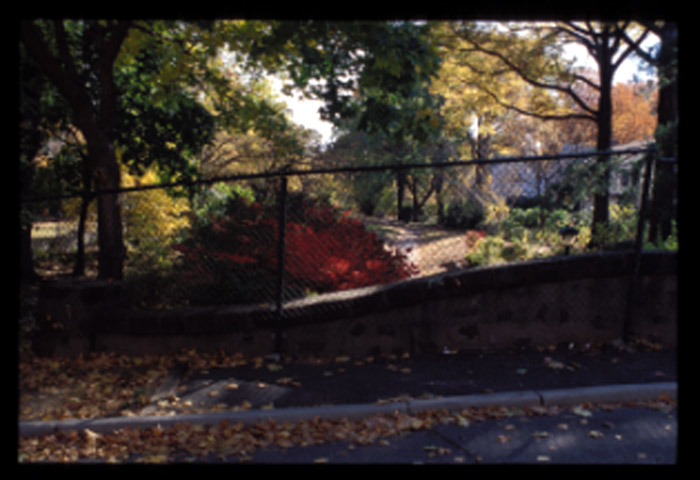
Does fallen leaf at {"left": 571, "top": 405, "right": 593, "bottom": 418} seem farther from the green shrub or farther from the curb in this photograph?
the green shrub

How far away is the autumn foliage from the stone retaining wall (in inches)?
28.0

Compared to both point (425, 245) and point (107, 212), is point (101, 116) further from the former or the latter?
point (425, 245)

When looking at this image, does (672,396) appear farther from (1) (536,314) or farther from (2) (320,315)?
(2) (320,315)

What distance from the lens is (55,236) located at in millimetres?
10984

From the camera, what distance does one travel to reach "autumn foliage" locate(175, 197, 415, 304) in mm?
6461

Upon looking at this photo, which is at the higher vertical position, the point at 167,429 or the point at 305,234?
the point at 305,234

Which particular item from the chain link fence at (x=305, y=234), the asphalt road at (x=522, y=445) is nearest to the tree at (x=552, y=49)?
the chain link fence at (x=305, y=234)

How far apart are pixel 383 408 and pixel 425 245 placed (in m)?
7.03

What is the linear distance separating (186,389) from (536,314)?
3.52 metres

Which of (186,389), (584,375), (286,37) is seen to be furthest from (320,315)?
(286,37)

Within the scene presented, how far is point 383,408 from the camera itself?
425 cm

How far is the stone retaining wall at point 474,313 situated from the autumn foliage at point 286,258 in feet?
2.34

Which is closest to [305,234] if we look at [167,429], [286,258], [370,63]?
[286,258]

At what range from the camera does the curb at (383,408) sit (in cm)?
410
